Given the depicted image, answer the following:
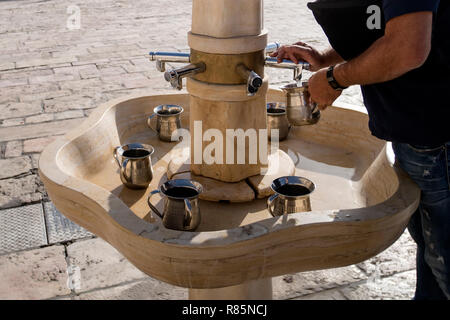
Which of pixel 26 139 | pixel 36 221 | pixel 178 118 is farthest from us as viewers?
pixel 26 139

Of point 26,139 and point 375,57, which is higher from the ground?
point 375,57

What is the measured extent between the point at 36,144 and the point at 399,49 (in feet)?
14.0

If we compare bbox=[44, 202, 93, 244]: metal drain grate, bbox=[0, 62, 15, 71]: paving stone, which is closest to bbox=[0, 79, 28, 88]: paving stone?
bbox=[0, 62, 15, 71]: paving stone

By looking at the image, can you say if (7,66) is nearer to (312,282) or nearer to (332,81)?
(312,282)

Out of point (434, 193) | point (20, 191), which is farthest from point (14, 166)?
point (434, 193)

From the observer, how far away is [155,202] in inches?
72.3

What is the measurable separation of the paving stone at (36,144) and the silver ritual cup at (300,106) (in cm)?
357

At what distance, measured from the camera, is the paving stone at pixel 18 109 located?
574 centimetres

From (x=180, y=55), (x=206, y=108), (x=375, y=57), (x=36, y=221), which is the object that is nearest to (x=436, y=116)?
(x=375, y=57)

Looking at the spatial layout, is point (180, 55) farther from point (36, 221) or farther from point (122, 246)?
point (36, 221)

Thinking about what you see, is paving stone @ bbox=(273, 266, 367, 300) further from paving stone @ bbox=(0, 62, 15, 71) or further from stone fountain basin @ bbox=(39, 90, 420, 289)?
paving stone @ bbox=(0, 62, 15, 71)

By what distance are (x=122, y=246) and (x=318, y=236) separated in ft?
1.83

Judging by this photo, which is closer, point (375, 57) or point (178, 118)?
point (375, 57)

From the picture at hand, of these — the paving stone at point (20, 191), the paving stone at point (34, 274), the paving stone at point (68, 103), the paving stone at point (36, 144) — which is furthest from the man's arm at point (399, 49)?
the paving stone at point (68, 103)
